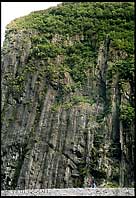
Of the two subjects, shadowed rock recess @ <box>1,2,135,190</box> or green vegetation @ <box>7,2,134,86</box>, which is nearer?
shadowed rock recess @ <box>1,2,135,190</box>

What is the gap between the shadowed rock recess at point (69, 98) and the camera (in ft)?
93.8

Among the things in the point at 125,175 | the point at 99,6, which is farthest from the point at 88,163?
the point at 99,6

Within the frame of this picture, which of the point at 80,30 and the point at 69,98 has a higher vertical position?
the point at 80,30

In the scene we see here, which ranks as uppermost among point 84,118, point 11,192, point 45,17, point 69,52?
point 45,17

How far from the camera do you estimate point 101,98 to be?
3131 centimetres

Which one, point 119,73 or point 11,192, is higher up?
point 119,73

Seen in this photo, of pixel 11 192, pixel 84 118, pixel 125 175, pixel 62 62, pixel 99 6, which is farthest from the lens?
pixel 99 6

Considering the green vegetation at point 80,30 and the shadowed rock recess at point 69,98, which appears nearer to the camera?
the shadowed rock recess at point 69,98

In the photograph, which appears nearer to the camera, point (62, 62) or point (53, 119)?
point (53, 119)

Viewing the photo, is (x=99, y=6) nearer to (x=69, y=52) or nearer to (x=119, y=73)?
(x=69, y=52)

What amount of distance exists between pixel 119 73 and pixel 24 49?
768 cm

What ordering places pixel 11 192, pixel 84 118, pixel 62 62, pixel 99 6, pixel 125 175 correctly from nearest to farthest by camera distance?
pixel 11 192, pixel 125 175, pixel 84 118, pixel 62 62, pixel 99 6

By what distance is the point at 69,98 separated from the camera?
31.6 meters

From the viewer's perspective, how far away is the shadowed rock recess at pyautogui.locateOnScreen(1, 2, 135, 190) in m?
28.6
